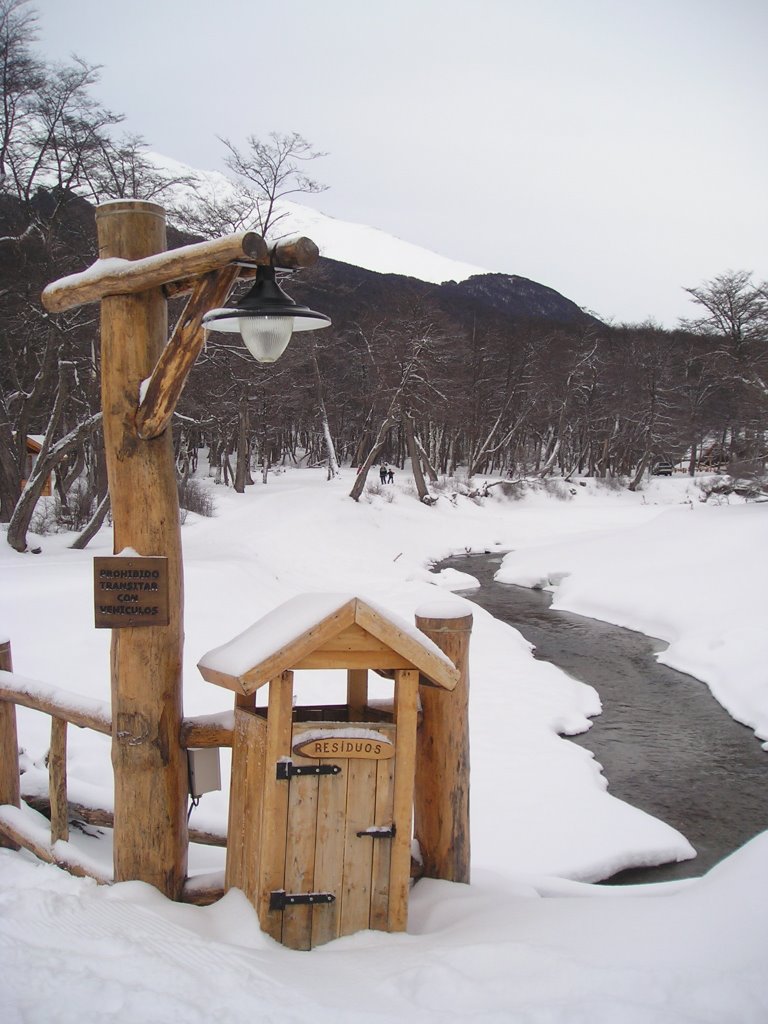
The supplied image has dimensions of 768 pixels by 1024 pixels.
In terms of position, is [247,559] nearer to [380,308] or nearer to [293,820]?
[293,820]

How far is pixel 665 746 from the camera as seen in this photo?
997 centimetres

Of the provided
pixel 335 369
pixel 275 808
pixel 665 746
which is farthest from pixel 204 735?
pixel 335 369

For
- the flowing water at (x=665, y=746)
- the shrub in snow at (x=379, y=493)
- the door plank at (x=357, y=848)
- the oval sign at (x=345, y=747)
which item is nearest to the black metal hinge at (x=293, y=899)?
the door plank at (x=357, y=848)

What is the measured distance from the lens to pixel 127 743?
4.04m

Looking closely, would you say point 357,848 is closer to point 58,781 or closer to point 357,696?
point 357,696

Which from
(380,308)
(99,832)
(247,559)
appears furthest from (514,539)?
(99,832)

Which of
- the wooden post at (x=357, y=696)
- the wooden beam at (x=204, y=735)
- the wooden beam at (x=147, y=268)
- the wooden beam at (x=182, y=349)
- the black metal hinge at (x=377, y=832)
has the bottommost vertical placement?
the black metal hinge at (x=377, y=832)

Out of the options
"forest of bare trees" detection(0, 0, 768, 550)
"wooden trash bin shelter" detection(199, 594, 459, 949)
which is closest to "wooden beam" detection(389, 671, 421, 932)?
"wooden trash bin shelter" detection(199, 594, 459, 949)

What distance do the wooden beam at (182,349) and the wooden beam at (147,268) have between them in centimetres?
8

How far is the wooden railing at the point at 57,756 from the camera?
419 cm

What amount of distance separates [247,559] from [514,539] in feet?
51.6

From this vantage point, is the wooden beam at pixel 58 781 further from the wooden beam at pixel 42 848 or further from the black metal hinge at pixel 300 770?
the black metal hinge at pixel 300 770

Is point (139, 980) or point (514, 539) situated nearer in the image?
point (139, 980)

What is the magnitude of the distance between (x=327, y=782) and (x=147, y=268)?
2560 mm
